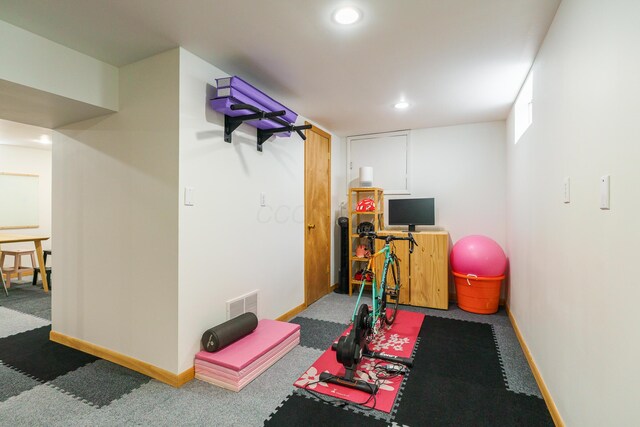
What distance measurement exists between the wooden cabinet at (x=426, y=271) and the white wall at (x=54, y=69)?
3.40 metres

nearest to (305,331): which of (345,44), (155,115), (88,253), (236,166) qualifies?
(236,166)

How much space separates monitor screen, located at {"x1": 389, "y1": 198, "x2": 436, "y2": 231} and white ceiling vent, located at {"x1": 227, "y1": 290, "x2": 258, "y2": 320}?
2.39m

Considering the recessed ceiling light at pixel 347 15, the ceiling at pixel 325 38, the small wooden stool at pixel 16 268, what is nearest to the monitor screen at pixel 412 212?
the ceiling at pixel 325 38

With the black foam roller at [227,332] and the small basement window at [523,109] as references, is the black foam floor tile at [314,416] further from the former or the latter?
the small basement window at [523,109]

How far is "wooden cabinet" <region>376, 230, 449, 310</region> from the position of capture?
397 cm

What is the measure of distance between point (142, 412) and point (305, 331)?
160cm

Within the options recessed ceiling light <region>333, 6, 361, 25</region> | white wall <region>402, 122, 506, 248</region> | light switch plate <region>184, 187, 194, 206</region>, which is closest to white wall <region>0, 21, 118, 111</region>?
light switch plate <region>184, 187, 194, 206</region>

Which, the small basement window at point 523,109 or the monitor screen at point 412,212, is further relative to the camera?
the monitor screen at point 412,212

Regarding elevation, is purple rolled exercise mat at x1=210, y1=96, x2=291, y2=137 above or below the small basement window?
below

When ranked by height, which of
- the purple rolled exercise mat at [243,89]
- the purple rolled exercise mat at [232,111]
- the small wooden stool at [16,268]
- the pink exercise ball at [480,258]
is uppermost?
the purple rolled exercise mat at [243,89]

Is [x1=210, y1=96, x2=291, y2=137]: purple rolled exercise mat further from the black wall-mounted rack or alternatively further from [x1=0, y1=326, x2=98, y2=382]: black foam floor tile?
[x1=0, y1=326, x2=98, y2=382]: black foam floor tile

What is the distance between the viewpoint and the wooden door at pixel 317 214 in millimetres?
4039

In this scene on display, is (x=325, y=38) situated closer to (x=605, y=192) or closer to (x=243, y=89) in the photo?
(x=243, y=89)

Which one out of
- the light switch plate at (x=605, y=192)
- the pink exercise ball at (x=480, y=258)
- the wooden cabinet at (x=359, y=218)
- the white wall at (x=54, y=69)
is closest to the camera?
the light switch plate at (x=605, y=192)
